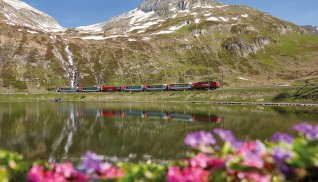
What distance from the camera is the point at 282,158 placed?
4.86 meters

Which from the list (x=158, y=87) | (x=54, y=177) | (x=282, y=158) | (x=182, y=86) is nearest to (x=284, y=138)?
(x=282, y=158)

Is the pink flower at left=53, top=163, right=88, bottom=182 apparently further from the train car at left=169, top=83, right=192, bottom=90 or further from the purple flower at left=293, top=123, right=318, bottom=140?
the train car at left=169, top=83, right=192, bottom=90

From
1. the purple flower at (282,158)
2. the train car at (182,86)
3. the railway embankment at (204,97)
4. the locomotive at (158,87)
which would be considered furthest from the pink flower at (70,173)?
the train car at (182,86)

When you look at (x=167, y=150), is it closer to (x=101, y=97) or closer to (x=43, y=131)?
(x=43, y=131)

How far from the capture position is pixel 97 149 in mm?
34312

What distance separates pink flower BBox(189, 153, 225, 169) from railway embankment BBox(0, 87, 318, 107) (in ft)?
278

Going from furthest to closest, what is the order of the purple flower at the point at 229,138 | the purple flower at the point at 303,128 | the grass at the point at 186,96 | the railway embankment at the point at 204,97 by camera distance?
the grass at the point at 186,96 → the railway embankment at the point at 204,97 → the purple flower at the point at 229,138 → the purple flower at the point at 303,128

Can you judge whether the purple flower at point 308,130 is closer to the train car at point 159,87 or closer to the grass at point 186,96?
the grass at point 186,96

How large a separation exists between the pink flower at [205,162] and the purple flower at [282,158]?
2.77 feet

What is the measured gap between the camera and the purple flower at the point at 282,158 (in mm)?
4750

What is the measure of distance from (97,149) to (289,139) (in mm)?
30770

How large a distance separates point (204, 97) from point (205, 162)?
112 m

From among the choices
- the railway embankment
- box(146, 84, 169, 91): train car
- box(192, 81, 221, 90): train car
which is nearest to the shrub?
the railway embankment

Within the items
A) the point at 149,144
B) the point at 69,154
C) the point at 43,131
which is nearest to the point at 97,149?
the point at 69,154
